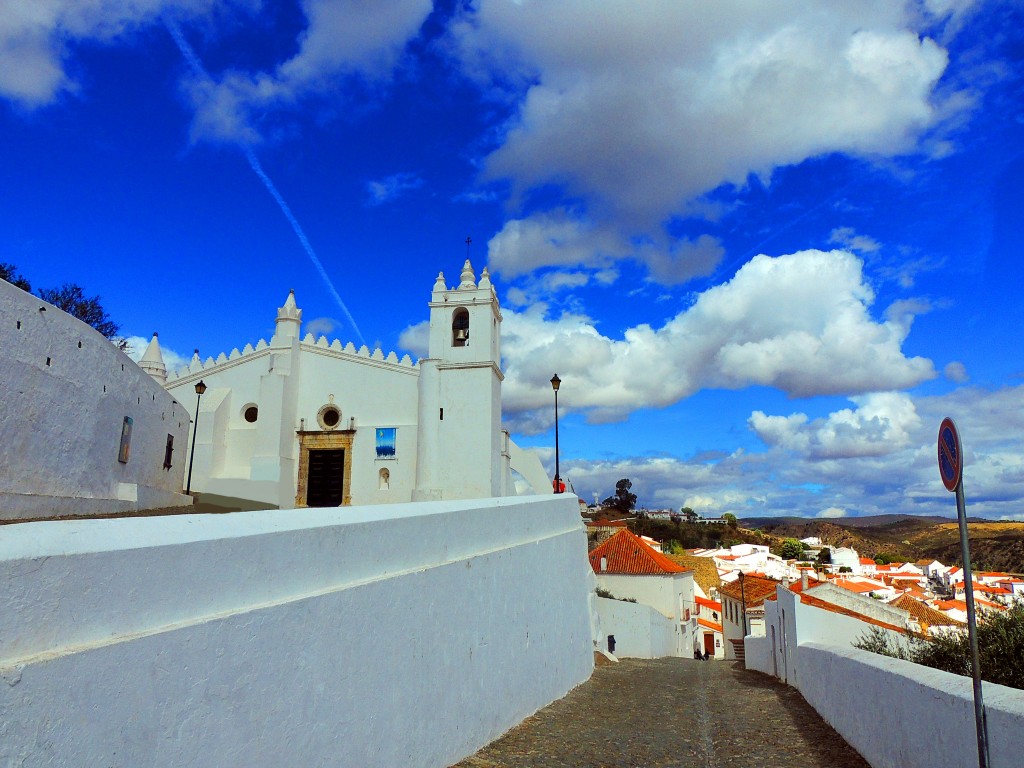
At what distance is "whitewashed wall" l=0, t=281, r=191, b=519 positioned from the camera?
8.63m

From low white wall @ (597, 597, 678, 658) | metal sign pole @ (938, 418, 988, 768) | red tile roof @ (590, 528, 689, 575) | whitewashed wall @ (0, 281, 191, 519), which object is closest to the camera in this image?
metal sign pole @ (938, 418, 988, 768)

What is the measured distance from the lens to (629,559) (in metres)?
29.4

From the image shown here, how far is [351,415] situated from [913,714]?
62.7ft

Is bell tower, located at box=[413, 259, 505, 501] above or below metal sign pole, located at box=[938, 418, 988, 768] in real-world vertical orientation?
above

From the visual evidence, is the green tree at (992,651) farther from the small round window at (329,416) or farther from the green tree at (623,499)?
the green tree at (623,499)

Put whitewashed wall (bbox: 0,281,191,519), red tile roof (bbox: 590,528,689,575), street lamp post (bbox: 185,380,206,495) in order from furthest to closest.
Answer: red tile roof (bbox: 590,528,689,575) < street lamp post (bbox: 185,380,206,495) < whitewashed wall (bbox: 0,281,191,519)

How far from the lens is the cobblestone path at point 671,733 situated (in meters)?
6.72

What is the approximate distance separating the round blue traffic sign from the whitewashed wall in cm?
949

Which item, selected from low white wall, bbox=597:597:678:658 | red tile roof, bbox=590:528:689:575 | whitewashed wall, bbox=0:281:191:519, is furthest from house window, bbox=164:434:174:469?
red tile roof, bbox=590:528:689:575

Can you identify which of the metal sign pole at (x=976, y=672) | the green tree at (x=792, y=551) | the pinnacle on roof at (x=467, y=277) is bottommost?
the green tree at (x=792, y=551)

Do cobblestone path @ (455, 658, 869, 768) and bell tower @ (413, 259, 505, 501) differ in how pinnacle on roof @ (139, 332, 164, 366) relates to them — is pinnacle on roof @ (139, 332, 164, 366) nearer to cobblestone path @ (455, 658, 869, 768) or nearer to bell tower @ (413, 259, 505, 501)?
bell tower @ (413, 259, 505, 501)

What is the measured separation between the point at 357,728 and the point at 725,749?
4.30 m

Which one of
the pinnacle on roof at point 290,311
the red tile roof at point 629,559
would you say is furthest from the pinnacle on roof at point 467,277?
the red tile roof at point 629,559

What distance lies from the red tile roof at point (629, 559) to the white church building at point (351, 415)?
8.25m
